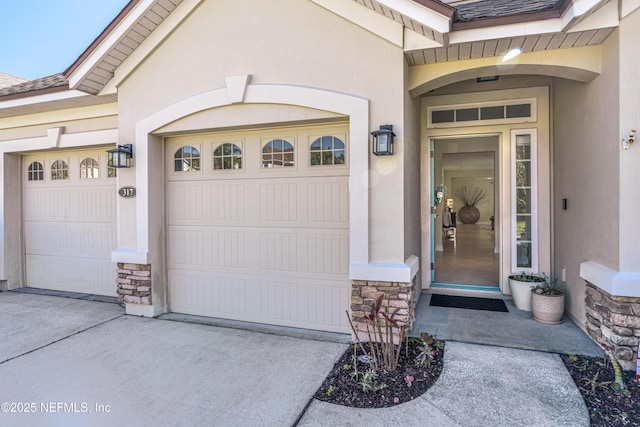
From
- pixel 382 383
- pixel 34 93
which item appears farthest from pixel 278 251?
pixel 34 93

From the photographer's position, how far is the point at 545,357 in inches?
128

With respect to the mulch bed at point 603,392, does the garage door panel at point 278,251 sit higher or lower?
higher

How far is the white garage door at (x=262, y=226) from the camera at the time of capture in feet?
13.4

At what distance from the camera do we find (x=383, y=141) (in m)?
3.41

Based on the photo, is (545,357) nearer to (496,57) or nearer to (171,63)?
(496,57)

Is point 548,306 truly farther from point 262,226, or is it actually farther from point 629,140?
point 262,226

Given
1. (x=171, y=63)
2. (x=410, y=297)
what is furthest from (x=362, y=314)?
(x=171, y=63)

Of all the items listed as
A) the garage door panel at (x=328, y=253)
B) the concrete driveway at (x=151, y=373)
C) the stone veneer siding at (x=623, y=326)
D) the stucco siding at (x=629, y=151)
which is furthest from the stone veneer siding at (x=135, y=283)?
the stucco siding at (x=629, y=151)

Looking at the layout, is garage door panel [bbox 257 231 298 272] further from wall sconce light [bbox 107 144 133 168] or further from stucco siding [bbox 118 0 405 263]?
wall sconce light [bbox 107 144 133 168]

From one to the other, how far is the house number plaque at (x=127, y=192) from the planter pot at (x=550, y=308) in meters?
5.36

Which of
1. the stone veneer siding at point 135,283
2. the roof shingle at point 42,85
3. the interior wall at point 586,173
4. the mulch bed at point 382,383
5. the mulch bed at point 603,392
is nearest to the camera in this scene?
the mulch bed at point 603,392

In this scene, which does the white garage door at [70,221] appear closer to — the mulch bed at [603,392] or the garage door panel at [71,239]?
the garage door panel at [71,239]

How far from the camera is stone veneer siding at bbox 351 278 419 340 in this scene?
3521 millimetres

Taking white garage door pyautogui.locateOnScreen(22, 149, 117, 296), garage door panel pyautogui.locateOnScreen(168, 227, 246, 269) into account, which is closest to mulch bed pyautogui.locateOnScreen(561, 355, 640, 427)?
garage door panel pyautogui.locateOnScreen(168, 227, 246, 269)
